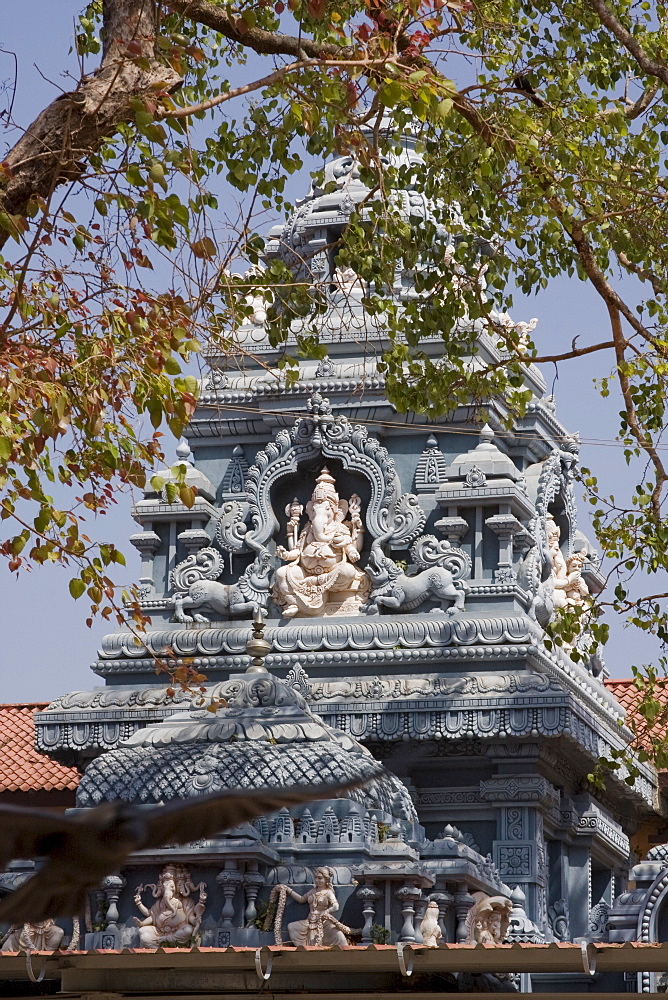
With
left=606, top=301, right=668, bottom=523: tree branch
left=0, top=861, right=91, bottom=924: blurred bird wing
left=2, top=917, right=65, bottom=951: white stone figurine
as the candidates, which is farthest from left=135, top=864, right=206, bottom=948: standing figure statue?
left=0, top=861, right=91, bottom=924: blurred bird wing

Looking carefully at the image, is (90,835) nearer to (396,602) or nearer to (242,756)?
(242,756)

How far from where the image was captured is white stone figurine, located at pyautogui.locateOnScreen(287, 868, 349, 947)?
1136 centimetres

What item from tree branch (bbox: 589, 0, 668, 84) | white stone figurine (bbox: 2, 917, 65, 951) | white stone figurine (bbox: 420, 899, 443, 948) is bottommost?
white stone figurine (bbox: 2, 917, 65, 951)

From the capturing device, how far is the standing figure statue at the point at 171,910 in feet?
38.3

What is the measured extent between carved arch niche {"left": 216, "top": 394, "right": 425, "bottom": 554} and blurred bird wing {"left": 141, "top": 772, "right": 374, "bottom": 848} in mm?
12681

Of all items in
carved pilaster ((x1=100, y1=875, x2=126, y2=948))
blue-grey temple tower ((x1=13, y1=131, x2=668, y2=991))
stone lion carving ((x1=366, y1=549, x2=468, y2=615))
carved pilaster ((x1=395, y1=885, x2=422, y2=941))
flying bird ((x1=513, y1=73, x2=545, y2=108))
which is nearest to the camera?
flying bird ((x1=513, y1=73, x2=545, y2=108))

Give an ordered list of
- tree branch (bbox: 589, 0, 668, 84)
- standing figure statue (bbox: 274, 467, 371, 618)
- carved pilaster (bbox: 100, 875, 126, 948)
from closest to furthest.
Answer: tree branch (bbox: 589, 0, 668, 84), carved pilaster (bbox: 100, 875, 126, 948), standing figure statue (bbox: 274, 467, 371, 618)

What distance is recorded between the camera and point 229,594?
1684 centimetres

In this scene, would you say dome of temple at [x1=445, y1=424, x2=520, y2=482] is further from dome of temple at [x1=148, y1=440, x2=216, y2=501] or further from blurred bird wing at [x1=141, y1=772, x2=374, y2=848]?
blurred bird wing at [x1=141, y1=772, x2=374, y2=848]

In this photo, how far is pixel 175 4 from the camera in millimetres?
9078

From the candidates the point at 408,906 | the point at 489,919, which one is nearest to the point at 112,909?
the point at 408,906

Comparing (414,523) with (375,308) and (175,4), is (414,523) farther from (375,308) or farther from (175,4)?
(175,4)

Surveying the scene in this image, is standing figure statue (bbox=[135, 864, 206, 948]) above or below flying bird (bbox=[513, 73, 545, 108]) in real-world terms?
below

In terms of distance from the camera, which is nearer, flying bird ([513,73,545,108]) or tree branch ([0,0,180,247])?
tree branch ([0,0,180,247])
